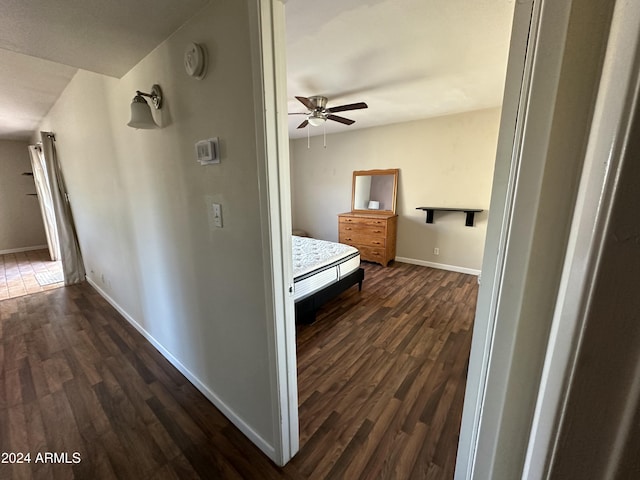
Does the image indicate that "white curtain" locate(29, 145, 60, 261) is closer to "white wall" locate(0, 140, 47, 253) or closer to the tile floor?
the tile floor

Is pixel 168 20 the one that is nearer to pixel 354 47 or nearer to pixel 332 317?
pixel 354 47

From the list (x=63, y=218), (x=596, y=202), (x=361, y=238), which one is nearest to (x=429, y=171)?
(x=361, y=238)

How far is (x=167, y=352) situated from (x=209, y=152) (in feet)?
5.74

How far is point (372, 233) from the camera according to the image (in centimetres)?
436

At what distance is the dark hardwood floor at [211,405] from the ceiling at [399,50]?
2363 mm

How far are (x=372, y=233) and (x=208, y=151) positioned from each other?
346 cm

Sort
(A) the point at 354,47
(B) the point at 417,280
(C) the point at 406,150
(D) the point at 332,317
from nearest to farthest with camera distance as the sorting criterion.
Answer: (A) the point at 354,47
(D) the point at 332,317
(B) the point at 417,280
(C) the point at 406,150

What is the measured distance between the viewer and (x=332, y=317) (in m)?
2.76

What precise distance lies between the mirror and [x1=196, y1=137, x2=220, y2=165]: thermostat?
3.68 m

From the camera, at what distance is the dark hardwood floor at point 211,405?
132cm

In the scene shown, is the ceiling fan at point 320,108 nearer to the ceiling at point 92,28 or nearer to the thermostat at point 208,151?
the ceiling at point 92,28

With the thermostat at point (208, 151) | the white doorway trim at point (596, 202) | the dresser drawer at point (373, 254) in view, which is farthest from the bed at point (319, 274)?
the white doorway trim at point (596, 202)

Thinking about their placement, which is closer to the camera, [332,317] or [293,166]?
[332,317]

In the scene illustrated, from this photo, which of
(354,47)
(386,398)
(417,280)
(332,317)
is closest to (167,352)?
(332,317)
